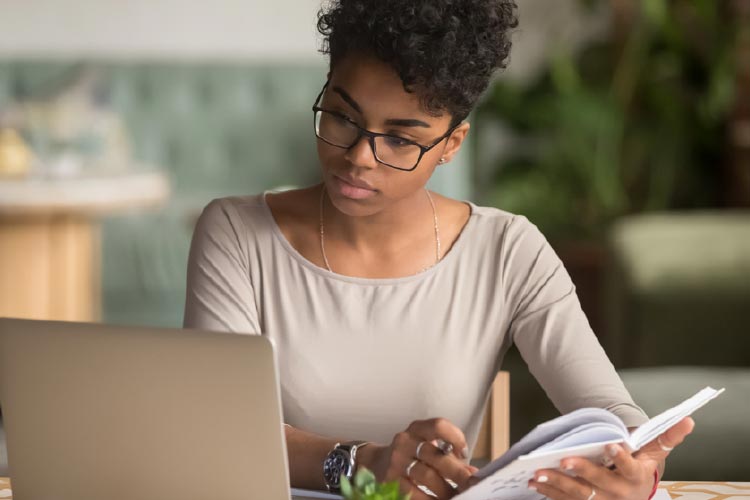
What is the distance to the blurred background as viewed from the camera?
4.55 m

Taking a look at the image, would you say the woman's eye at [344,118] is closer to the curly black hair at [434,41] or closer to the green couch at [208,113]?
the curly black hair at [434,41]

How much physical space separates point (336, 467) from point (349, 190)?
34cm

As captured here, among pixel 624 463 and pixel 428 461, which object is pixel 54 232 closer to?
pixel 428 461

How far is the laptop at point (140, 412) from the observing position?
1082mm

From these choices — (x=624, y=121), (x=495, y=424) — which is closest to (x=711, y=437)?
(x=495, y=424)

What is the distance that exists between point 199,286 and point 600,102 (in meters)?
3.81

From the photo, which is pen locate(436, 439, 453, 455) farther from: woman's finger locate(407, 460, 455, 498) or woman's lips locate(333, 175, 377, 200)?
woman's lips locate(333, 175, 377, 200)

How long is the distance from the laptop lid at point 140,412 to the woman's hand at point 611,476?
0.28 m

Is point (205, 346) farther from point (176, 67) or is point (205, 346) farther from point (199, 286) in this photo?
point (176, 67)

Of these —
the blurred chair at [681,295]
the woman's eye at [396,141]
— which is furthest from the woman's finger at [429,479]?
the blurred chair at [681,295]

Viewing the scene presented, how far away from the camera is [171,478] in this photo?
44.4 inches

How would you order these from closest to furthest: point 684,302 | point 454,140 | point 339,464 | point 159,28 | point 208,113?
point 339,464 → point 454,140 → point 684,302 → point 208,113 → point 159,28

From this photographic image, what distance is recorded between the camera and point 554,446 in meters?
1.16

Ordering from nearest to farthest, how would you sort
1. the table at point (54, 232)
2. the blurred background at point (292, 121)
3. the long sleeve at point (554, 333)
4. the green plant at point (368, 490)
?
the green plant at point (368, 490), the long sleeve at point (554, 333), the table at point (54, 232), the blurred background at point (292, 121)
